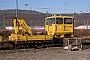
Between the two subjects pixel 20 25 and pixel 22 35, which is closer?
pixel 22 35

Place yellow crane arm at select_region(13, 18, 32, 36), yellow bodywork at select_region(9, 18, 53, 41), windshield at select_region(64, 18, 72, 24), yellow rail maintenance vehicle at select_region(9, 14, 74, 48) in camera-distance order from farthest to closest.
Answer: windshield at select_region(64, 18, 72, 24), yellow crane arm at select_region(13, 18, 32, 36), yellow rail maintenance vehicle at select_region(9, 14, 74, 48), yellow bodywork at select_region(9, 18, 53, 41)

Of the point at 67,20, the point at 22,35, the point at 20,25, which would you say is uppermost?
the point at 67,20

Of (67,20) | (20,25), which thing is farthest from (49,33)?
(20,25)

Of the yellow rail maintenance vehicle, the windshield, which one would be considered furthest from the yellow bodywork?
the windshield

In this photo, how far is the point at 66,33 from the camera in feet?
83.3

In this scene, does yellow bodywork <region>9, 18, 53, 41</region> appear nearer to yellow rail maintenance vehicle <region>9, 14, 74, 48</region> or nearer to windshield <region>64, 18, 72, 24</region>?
yellow rail maintenance vehicle <region>9, 14, 74, 48</region>

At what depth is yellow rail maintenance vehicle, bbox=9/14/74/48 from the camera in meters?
24.1

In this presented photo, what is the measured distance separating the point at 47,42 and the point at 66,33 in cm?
209

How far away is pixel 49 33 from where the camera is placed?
25.8 meters

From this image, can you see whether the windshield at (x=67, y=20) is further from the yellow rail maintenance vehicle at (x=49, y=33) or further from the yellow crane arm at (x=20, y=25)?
the yellow crane arm at (x=20, y=25)

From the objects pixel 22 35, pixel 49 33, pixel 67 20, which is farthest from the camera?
pixel 49 33

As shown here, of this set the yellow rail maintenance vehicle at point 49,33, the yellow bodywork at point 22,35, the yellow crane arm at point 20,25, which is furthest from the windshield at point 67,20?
the yellow crane arm at point 20,25

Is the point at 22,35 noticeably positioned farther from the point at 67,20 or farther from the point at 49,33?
the point at 67,20

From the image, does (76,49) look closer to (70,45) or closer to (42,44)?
(70,45)
